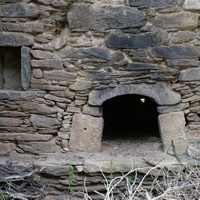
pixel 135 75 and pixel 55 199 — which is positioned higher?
pixel 135 75

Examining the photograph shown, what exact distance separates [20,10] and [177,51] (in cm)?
188

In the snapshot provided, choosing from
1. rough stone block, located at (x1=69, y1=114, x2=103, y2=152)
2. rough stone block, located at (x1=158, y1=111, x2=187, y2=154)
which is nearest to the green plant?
rough stone block, located at (x1=69, y1=114, x2=103, y2=152)

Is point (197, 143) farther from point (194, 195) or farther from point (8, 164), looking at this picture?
point (8, 164)

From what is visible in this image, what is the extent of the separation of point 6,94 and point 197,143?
2.39 m

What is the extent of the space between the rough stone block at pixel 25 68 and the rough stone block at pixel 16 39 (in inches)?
2.9

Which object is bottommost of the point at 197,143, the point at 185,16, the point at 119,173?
the point at 119,173

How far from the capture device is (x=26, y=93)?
4199 millimetres

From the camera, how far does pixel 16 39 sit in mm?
4113

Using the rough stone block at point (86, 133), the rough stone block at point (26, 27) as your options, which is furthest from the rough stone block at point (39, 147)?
the rough stone block at point (26, 27)

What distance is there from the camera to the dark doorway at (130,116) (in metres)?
5.36

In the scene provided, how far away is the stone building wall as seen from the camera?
3.99 metres

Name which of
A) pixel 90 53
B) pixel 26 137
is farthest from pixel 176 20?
pixel 26 137

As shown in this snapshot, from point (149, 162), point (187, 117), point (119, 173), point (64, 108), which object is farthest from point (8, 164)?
point (187, 117)

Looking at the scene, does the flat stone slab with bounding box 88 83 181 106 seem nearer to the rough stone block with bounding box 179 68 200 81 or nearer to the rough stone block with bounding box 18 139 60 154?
the rough stone block with bounding box 179 68 200 81
